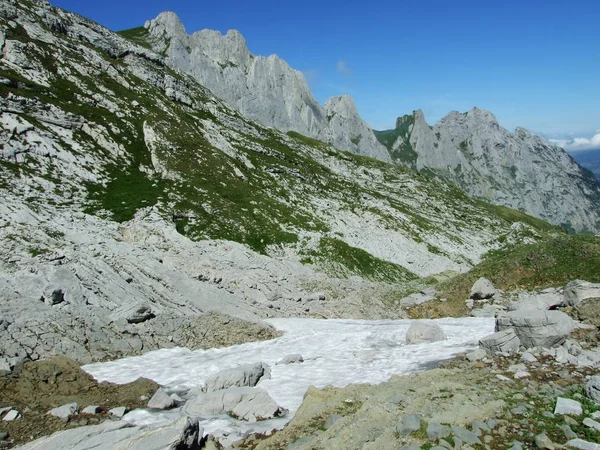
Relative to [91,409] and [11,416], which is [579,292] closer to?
[91,409]

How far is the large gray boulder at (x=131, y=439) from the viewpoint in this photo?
12.5 meters

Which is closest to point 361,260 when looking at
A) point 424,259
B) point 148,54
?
point 424,259

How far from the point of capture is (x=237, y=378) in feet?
66.4

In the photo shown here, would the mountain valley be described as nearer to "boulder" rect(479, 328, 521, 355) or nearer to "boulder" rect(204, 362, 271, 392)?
"boulder" rect(479, 328, 521, 355)

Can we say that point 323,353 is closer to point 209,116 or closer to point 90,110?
point 90,110

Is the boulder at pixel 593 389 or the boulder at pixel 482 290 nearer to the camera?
the boulder at pixel 593 389

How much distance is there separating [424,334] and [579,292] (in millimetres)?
10117

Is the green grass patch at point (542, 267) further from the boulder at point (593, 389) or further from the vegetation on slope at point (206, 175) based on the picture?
the boulder at point (593, 389)

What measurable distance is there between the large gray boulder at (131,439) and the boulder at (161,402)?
387 centimetres

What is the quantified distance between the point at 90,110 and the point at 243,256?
47.8 m

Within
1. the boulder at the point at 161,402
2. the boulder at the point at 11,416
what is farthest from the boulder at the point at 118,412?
the boulder at the point at 11,416

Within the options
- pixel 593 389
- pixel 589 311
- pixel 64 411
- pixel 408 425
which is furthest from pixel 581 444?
pixel 64 411

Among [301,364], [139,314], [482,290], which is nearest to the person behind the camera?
[301,364]

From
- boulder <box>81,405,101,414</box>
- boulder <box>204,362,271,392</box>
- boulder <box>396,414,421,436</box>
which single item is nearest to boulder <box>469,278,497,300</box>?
boulder <box>204,362,271,392</box>
